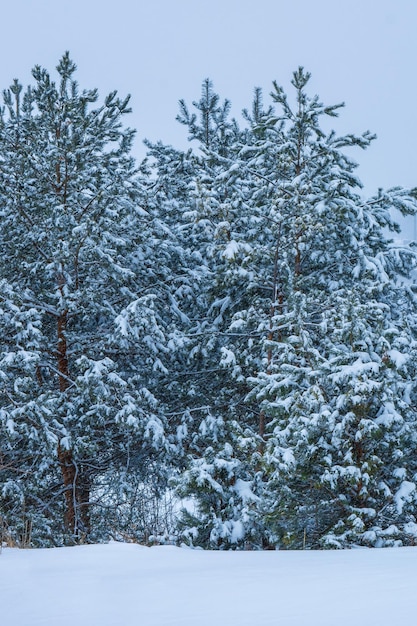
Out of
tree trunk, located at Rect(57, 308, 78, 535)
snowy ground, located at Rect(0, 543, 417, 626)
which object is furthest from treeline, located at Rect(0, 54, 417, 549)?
snowy ground, located at Rect(0, 543, 417, 626)

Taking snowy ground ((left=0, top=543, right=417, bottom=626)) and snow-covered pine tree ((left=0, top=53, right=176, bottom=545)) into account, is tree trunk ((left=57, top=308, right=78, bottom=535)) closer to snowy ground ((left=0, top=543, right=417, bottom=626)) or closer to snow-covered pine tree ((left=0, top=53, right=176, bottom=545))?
snow-covered pine tree ((left=0, top=53, right=176, bottom=545))

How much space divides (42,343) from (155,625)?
29.2 ft

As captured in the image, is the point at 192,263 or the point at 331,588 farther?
the point at 192,263

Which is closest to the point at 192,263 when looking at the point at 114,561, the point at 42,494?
the point at 42,494

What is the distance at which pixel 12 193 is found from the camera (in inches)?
449

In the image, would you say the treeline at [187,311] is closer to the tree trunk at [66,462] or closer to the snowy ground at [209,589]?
the tree trunk at [66,462]

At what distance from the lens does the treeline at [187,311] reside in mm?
8453

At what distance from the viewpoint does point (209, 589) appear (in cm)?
381

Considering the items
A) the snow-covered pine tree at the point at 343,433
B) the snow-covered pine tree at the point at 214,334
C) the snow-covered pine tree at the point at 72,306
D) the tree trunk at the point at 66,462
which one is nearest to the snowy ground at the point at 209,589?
the snow-covered pine tree at the point at 343,433

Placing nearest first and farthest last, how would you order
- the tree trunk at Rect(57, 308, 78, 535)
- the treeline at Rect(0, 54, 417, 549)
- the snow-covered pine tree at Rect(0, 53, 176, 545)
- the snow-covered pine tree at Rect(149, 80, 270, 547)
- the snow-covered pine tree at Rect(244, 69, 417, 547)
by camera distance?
the snow-covered pine tree at Rect(244, 69, 417, 547) < the treeline at Rect(0, 54, 417, 549) < the snow-covered pine tree at Rect(149, 80, 270, 547) < the snow-covered pine tree at Rect(0, 53, 176, 545) < the tree trunk at Rect(57, 308, 78, 535)

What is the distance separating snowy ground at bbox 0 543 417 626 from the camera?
3.22 meters

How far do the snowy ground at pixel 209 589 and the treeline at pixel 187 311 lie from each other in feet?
9.60

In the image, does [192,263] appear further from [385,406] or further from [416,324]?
[385,406]

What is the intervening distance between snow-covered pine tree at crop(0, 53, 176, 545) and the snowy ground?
5.37 meters
